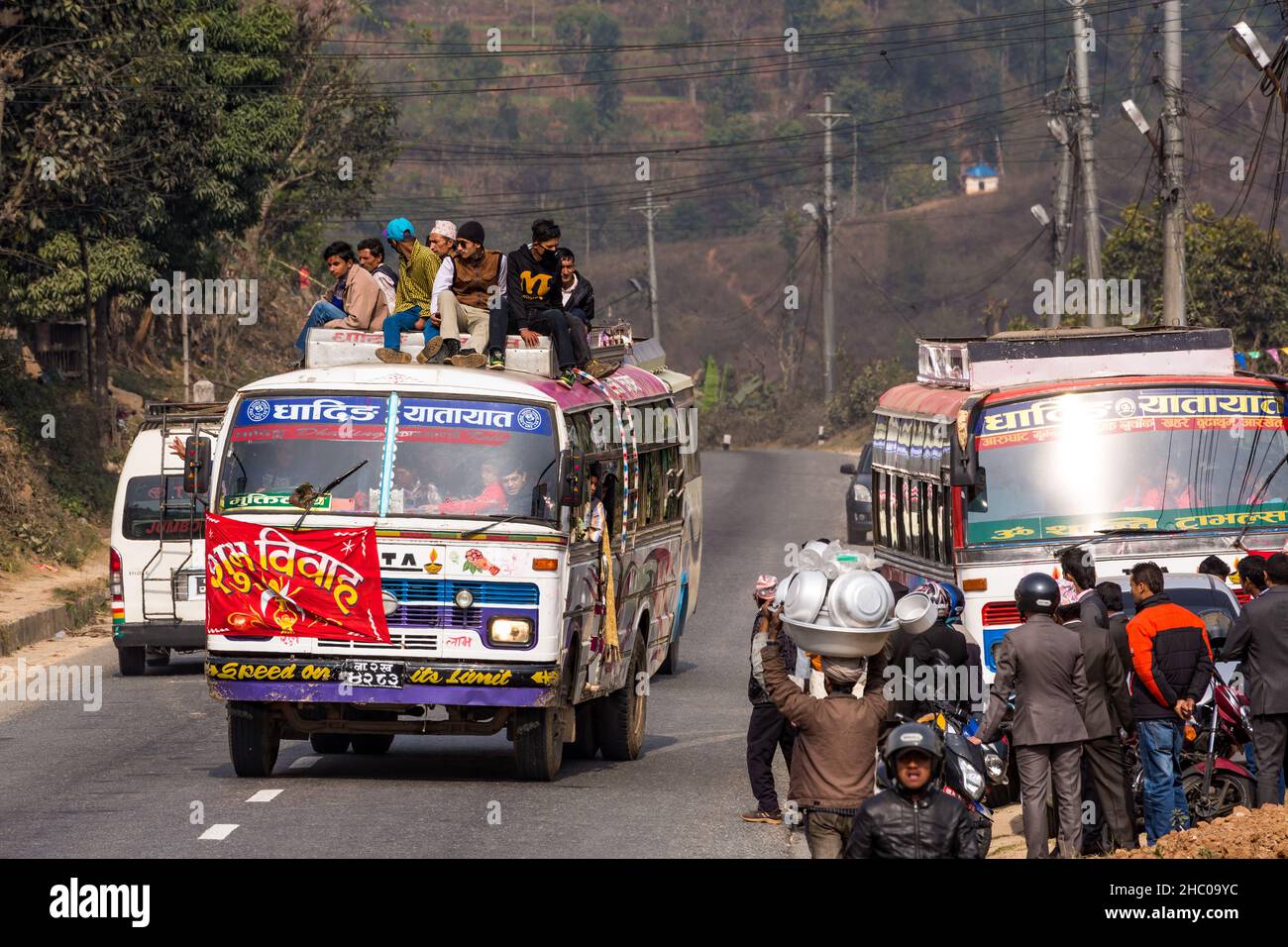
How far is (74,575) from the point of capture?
2931 centimetres


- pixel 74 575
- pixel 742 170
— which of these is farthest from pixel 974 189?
pixel 74 575

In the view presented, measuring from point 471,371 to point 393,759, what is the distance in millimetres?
3461

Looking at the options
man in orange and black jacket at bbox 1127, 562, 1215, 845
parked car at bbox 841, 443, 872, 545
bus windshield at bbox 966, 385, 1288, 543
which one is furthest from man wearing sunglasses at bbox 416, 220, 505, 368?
parked car at bbox 841, 443, 872, 545

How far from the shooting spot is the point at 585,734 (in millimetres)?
15812

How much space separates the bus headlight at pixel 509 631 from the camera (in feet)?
Result: 42.9

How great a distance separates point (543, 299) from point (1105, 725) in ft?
19.9

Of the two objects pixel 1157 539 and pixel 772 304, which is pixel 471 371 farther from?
pixel 772 304

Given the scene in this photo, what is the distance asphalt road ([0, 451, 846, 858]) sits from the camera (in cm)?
1130

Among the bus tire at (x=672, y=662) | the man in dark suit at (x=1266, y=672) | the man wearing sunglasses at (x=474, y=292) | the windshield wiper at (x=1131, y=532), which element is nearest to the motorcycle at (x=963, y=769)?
the man in dark suit at (x=1266, y=672)

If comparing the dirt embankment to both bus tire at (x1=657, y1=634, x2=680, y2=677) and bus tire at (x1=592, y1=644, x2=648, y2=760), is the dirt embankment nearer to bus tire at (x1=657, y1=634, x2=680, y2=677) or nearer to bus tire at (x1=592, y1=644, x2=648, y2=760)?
bus tire at (x1=592, y1=644, x2=648, y2=760)

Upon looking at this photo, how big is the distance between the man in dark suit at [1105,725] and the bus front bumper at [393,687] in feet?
11.7

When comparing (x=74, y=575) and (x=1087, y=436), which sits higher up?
(x=1087, y=436)

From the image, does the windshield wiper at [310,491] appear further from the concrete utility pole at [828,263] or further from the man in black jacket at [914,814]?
the concrete utility pole at [828,263]

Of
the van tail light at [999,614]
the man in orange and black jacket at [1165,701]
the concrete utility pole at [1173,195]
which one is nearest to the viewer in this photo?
the man in orange and black jacket at [1165,701]
